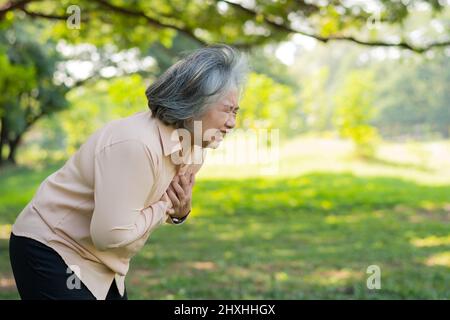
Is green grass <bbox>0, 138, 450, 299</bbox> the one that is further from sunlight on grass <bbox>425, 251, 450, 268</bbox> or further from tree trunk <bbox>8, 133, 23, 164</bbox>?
tree trunk <bbox>8, 133, 23, 164</bbox>

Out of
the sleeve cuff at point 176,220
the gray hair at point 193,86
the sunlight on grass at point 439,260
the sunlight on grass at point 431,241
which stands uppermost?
the gray hair at point 193,86

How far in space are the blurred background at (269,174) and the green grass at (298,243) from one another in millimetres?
26

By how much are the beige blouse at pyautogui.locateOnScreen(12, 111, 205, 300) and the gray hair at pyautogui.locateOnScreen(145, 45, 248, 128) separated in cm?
6

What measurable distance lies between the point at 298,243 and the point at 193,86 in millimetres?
5923

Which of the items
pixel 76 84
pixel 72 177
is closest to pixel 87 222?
pixel 72 177

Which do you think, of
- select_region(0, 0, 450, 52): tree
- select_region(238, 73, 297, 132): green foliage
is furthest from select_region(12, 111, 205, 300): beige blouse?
select_region(238, 73, 297, 132): green foliage

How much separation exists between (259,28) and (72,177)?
6.50m

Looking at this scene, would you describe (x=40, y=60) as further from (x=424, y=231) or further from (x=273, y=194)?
(x=424, y=231)

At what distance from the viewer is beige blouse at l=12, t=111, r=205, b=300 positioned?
1951 millimetres

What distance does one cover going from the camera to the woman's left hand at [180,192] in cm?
228

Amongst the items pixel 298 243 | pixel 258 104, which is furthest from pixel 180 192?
Answer: pixel 258 104

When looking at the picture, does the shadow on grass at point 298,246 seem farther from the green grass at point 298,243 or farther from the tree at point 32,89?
the tree at point 32,89

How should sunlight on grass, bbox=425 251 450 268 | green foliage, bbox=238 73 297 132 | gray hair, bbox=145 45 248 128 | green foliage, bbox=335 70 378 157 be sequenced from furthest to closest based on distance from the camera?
green foliage, bbox=238 73 297 132, green foliage, bbox=335 70 378 157, sunlight on grass, bbox=425 251 450 268, gray hair, bbox=145 45 248 128

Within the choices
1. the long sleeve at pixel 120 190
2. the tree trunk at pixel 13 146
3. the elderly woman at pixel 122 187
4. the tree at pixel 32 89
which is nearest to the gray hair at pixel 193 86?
the elderly woman at pixel 122 187
